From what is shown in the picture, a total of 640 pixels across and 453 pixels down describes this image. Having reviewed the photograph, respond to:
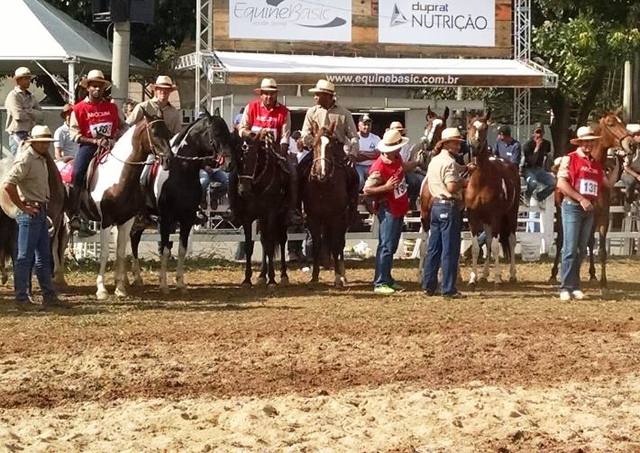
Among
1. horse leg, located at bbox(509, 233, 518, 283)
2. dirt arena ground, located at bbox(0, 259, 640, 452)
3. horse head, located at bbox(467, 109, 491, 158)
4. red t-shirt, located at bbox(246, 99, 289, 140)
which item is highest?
red t-shirt, located at bbox(246, 99, 289, 140)

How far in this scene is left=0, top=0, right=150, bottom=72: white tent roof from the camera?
22.7 meters

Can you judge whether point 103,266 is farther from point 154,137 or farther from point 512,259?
point 512,259

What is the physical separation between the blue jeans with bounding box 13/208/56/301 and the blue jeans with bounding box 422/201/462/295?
465 cm

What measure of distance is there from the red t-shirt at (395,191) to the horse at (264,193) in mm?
1419

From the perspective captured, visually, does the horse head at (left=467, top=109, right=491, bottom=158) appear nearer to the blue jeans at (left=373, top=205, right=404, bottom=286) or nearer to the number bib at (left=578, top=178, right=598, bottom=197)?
the blue jeans at (left=373, top=205, right=404, bottom=286)

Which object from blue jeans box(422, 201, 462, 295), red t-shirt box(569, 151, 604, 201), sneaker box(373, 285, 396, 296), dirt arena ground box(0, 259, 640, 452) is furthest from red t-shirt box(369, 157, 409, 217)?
red t-shirt box(569, 151, 604, 201)

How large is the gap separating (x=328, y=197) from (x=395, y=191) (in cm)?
112

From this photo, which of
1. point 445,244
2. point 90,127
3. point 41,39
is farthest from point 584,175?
point 41,39

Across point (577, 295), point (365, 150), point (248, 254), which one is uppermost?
point (365, 150)

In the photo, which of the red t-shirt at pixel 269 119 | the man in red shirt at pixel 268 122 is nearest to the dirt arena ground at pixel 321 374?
the man in red shirt at pixel 268 122

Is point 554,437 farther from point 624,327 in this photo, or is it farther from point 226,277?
point 226,277

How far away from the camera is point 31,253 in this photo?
14242 mm

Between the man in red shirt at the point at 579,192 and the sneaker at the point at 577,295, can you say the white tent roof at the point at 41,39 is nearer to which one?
the man in red shirt at the point at 579,192

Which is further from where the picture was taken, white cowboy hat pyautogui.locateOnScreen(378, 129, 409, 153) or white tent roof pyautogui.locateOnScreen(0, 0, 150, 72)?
white tent roof pyautogui.locateOnScreen(0, 0, 150, 72)
